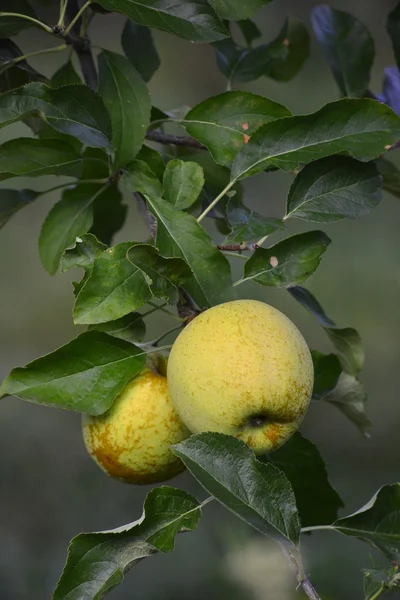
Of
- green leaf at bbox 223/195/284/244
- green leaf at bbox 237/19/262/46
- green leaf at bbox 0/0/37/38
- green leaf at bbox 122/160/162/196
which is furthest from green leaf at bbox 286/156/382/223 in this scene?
green leaf at bbox 237/19/262/46

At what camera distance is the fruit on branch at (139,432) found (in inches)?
27.8

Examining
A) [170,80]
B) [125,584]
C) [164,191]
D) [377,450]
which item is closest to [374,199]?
[164,191]

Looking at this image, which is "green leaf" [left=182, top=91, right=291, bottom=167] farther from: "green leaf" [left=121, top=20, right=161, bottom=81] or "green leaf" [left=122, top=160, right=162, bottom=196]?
"green leaf" [left=121, top=20, right=161, bottom=81]

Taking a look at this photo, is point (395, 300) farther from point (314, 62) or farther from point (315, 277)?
point (314, 62)

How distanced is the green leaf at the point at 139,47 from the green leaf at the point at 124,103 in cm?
18

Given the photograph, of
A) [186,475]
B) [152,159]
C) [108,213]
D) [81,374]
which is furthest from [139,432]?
[186,475]

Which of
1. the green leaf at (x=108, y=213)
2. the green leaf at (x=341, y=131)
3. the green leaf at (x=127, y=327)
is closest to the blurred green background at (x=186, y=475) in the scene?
the green leaf at (x=108, y=213)

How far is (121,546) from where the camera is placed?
0.65 m

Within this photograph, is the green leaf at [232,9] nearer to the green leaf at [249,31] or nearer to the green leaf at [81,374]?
the green leaf at [81,374]

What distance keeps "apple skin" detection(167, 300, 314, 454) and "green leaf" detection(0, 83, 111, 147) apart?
0.77 ft

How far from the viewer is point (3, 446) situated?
229 centimetres

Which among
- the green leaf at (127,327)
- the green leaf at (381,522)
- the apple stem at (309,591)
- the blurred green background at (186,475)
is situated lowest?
the blurred green background at (186,475)

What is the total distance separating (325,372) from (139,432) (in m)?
0.26

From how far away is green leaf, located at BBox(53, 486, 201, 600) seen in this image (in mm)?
627
